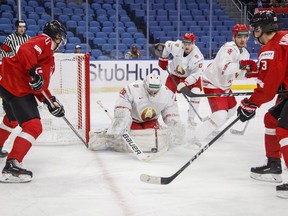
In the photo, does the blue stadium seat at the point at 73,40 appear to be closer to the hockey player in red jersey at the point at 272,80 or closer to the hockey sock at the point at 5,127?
the hockey sock at the point at 5,127

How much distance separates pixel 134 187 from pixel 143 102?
0.99m

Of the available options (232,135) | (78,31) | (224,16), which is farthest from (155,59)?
(232,135)

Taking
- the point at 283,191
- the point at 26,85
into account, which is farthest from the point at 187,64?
the point at 283,191

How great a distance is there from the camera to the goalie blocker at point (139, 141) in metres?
3.53

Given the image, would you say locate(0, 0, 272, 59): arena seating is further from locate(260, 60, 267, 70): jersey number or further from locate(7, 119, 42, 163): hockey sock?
locate(260, 60, 267, 70): jersey number

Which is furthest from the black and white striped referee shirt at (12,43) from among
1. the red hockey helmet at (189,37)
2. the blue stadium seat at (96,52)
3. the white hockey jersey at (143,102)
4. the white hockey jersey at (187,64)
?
the blue stadium seat at (96,52)

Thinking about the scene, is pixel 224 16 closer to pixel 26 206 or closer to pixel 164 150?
pixel 164 150

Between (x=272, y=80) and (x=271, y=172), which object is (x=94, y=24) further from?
(x=272, y=80)

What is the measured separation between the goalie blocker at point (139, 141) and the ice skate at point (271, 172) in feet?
2.95

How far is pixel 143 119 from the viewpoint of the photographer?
369 centimetres

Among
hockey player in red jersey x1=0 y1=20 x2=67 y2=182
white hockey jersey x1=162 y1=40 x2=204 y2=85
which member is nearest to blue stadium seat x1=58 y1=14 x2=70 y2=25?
white hockey jersey x1=162 y1=40 x2=204 y2=85

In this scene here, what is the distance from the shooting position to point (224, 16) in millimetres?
10625

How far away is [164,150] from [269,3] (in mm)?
8136

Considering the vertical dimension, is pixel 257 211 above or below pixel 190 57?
below
